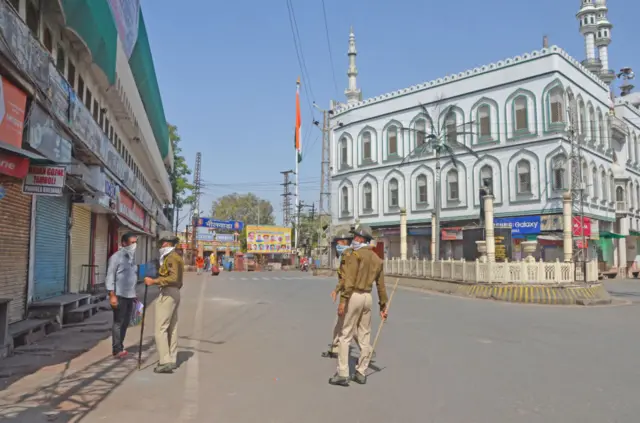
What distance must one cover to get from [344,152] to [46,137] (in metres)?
35.3

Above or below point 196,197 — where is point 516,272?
below

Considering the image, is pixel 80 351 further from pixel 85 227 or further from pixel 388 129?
pixel 388 129

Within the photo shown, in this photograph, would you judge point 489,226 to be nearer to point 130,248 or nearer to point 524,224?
point 524,224

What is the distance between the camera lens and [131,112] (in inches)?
721

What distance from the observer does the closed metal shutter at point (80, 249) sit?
1300 cm

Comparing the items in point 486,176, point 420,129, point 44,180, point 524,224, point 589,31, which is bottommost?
point 44,180

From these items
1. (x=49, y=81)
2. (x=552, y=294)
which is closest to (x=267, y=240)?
(x=552, y=294)

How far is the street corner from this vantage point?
52.6 ft

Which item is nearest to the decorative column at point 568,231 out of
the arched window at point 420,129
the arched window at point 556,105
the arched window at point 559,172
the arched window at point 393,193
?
the arched window at point 559,172

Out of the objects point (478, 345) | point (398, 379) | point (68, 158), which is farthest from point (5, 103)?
point (478, 345)

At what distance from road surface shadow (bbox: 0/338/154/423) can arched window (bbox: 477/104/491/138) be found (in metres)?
30.7

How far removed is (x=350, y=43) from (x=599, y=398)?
158ft

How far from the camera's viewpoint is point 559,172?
30.3 m

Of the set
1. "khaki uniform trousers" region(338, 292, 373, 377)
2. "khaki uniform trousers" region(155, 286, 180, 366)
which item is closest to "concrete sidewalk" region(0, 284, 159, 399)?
"khaki uniform trousers" region(155, 286, 180, 366)
